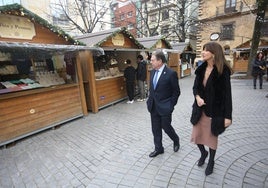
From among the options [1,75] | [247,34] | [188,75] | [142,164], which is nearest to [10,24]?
[1,75]

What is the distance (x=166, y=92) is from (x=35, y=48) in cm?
317

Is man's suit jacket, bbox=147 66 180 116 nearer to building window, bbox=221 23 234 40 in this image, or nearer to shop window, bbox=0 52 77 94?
shop window, bbox=0 52 77 94

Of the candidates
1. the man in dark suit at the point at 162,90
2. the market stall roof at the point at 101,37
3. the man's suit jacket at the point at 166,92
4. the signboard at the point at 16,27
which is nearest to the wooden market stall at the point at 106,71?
the market stall roof at the point at 101,37

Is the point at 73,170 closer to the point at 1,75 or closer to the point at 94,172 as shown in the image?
the point at 94,172

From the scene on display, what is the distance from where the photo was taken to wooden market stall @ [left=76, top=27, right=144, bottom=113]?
256 inches

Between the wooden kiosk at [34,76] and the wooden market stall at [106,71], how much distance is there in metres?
0.50

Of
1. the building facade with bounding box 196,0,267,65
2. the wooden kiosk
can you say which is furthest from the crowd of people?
the building facade with bounding box 196,0,267,65

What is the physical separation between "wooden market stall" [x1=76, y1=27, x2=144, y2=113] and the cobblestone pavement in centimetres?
164

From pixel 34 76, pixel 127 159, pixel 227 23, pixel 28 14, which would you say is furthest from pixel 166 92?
pixel 227 23

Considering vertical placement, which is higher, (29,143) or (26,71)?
(26,71)

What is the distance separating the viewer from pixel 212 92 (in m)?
2.46

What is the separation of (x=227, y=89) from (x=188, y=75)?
49.6 ft

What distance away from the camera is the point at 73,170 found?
126 inches

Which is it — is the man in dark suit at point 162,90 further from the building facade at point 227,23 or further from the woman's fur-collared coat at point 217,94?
the building facade at point 227,23
